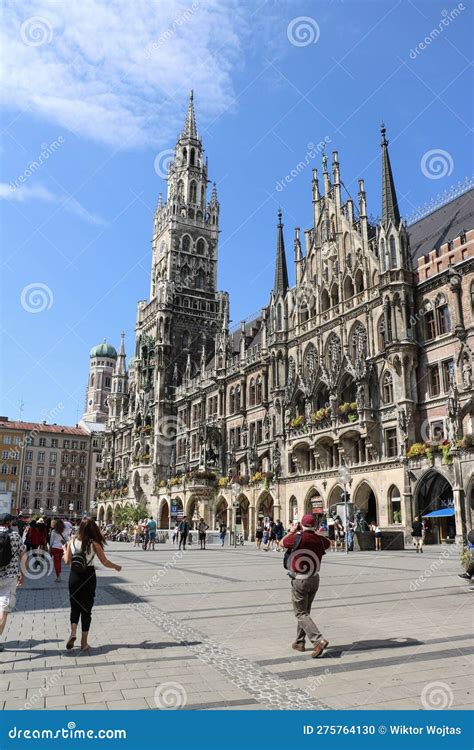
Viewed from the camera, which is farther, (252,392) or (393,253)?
(252,392)

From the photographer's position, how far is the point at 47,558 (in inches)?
802

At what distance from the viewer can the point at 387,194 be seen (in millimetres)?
38219

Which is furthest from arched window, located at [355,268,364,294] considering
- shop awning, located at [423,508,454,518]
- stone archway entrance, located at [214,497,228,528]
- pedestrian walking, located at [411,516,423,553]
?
stone archway entrance, located at [214,497,228,528]

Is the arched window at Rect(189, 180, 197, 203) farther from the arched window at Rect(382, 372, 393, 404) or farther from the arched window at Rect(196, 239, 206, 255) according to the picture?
the arched window at Rect(382, 372, 393, 404)

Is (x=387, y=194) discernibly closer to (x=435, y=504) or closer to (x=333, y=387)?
(x=333, y=387)

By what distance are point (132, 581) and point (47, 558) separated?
19.2 feet

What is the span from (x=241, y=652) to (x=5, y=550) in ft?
10.7

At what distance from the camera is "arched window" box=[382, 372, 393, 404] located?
35719mm

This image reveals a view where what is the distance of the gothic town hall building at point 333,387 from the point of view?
107ft

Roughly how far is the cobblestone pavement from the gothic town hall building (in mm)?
19324

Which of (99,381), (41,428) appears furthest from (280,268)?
(99,381)

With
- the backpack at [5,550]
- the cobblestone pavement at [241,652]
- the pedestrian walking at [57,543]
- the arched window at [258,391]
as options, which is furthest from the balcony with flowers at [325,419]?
the backpack at [5,550]

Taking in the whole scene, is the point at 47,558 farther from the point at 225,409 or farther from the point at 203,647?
the point at 225,409

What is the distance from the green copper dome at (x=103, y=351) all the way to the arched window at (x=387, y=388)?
115660 millimetres
